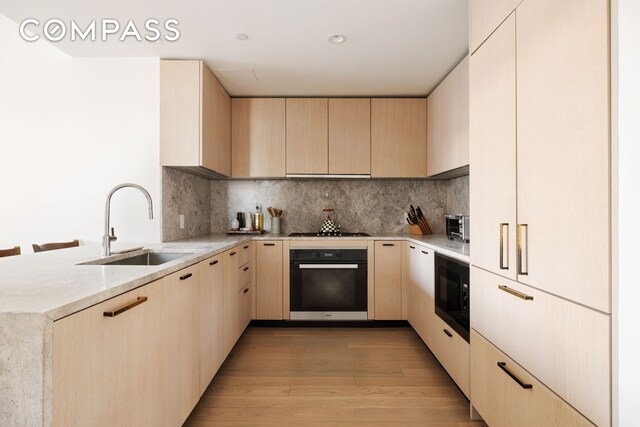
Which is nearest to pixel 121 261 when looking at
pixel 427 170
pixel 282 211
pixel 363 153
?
pixel 282 211

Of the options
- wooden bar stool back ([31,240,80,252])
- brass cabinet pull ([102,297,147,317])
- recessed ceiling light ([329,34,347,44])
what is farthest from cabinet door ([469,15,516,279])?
wooden bar stool back ([31,240,80,252])

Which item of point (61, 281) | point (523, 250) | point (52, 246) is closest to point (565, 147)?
point (523, 250)

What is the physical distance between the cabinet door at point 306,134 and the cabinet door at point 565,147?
7.77 feet

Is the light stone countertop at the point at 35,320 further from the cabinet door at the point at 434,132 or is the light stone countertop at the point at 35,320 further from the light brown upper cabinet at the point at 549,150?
the cabinet door at the point at 434,132

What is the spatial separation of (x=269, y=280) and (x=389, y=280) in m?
1.19

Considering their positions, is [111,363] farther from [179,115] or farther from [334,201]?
[334,201]

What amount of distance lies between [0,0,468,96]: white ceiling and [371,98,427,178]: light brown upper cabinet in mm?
319

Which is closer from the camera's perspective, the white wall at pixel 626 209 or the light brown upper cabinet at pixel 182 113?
the white wall at pixel 626 209

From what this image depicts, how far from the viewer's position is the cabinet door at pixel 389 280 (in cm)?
337

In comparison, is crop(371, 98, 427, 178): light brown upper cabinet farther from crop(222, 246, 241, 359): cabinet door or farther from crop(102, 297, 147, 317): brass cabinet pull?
crop(102, 297, 147, 317): brass cabinet pull

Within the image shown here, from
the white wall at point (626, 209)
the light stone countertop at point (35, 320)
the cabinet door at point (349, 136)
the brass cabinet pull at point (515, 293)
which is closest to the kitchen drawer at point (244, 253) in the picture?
the cabinet door at point (349, 136)

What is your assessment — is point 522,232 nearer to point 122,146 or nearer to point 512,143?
point 512,143

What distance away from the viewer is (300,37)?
2.43 metres

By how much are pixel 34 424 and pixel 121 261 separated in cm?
132
